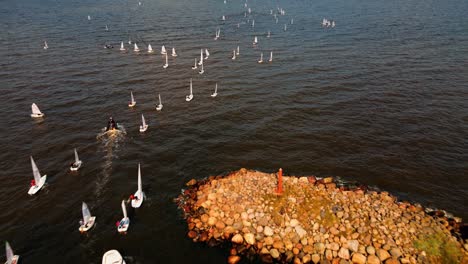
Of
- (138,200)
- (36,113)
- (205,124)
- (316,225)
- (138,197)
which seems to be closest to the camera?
(316,225)

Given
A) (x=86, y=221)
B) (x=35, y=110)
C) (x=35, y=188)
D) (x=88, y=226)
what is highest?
→ (x=35, y=110)

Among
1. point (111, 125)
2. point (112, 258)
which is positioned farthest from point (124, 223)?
point (111, 125)

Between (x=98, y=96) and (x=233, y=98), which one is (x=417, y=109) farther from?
(x=98, y=96)

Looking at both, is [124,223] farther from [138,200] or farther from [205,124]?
[205,124]

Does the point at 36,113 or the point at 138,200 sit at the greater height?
the point at 36,113

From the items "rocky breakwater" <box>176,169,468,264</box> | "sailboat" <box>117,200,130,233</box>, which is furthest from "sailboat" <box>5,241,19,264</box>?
"rocky breakwater" <box>176,169,468,264</box>

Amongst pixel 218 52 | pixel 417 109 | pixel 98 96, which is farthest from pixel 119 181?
pixel 218 52
